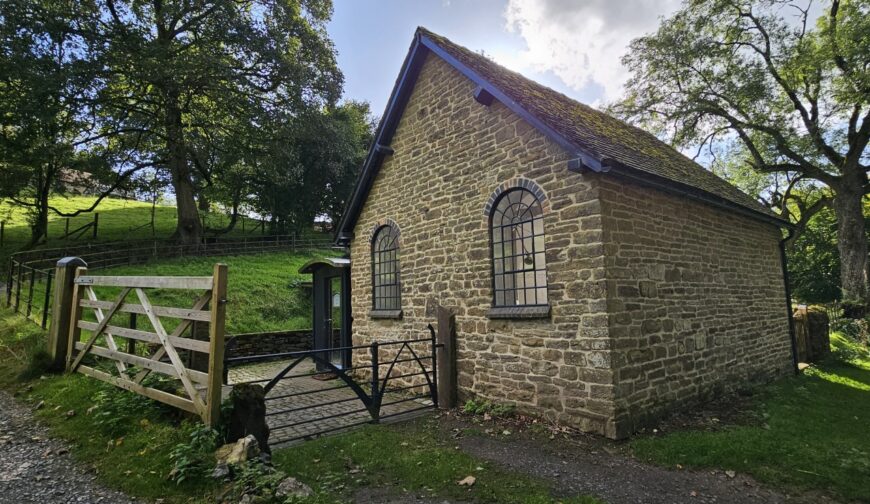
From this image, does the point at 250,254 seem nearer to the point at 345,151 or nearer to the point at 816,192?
the point at 345,151

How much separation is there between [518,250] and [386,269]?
3931mm

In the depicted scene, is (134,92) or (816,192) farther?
(816,192)

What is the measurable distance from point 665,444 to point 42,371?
9.56 metres

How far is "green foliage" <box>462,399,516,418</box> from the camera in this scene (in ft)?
24.1

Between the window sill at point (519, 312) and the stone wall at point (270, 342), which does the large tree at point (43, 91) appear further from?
the window sill at point (519, 312)

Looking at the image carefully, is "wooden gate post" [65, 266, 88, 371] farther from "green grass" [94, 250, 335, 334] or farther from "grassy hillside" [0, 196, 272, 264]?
"grassy hillside" [0, 196, 272, 264]

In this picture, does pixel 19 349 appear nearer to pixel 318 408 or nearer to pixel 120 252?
pixel 318 408

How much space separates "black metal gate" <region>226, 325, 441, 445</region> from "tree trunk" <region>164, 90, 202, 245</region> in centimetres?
1264

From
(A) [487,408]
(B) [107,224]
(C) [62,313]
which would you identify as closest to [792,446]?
(A) [487,408]

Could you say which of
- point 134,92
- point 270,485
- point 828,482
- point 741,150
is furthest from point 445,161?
point 741,150

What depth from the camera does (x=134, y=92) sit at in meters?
19.7

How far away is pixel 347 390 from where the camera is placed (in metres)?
9.69

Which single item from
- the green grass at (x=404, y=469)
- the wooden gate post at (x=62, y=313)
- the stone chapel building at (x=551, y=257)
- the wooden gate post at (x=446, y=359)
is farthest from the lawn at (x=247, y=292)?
the green grass at (x=404, y=469)

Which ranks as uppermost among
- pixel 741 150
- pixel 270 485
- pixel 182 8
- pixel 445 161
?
pixel 182 8
